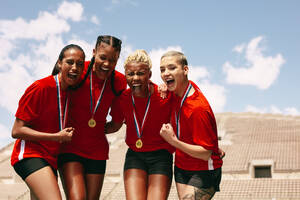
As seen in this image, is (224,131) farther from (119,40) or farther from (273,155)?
(119,40)

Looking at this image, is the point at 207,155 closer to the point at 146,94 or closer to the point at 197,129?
the point at 197,129

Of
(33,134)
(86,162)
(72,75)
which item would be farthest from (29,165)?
(72,75)

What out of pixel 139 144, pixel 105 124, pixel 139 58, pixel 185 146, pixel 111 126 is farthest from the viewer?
pixel 111 126

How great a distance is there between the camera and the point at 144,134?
4141 mm

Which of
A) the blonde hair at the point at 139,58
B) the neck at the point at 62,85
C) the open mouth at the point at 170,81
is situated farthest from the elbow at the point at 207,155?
the neck at the point at 62,85

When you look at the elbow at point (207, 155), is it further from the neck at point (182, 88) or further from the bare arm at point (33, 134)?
the bare arm at point (33, 134)

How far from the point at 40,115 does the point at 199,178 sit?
1.77 m

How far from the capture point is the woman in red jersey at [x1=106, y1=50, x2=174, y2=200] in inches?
155

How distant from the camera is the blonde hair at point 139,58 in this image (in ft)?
Result: 13.0

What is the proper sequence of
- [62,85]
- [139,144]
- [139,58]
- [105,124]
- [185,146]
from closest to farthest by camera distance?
[185,146] < [62,85] < [139,58] < [139,144] < [105,124]

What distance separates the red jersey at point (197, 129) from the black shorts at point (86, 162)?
92 centimetres

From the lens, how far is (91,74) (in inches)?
166

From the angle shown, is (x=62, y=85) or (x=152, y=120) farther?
(x=152, y=120)

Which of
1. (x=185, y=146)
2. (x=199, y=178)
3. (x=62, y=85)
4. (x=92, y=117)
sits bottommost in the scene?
(x=199, y=178)
